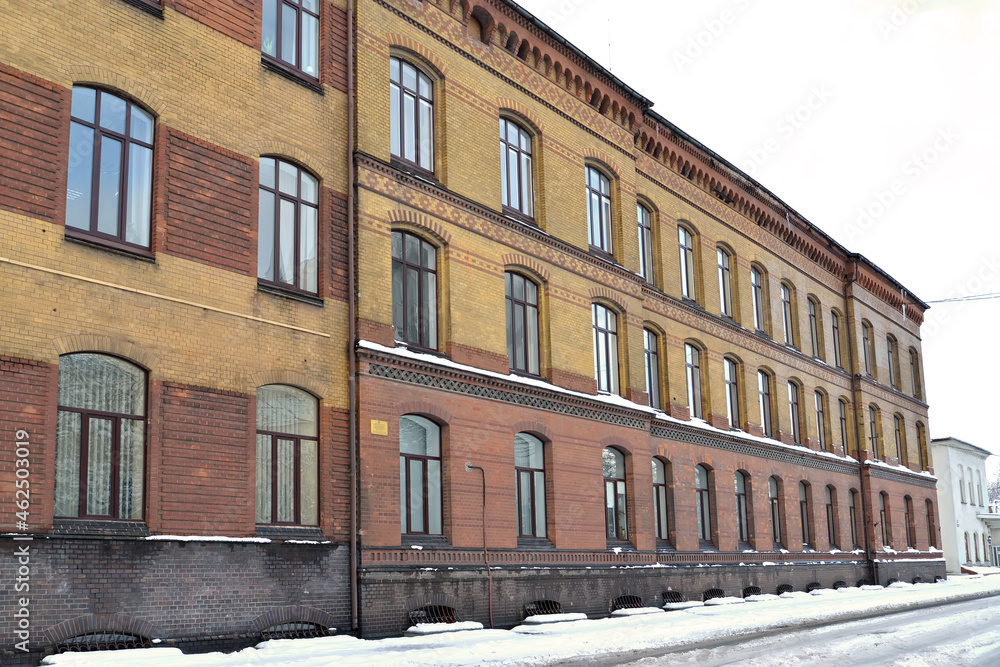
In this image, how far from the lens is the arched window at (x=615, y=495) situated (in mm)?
23531

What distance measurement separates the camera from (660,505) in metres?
26.0

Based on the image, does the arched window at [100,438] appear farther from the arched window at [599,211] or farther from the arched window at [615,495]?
the arched window at [599,211]

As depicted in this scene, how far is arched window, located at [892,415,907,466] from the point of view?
43.4m

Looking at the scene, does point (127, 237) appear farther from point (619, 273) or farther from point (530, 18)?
point (619, 273)

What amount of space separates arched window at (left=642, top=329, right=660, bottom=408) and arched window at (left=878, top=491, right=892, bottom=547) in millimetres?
17076

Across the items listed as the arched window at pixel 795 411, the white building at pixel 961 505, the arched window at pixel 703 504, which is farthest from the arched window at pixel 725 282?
the white building at pixel 961 505

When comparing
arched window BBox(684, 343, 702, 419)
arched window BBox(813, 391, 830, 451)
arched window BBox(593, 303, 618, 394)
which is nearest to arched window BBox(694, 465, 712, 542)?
arched window BBox(684, 343, 702, 419)

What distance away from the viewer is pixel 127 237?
47.5 feet

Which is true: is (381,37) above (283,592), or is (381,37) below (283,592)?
above

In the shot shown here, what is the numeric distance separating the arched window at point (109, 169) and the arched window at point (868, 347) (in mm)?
33311

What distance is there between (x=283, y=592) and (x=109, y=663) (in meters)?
3.61

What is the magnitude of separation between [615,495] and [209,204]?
41.1ft

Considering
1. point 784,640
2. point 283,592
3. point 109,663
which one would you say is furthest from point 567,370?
point 109,663

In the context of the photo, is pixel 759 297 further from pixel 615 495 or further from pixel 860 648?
pixel 860 648
